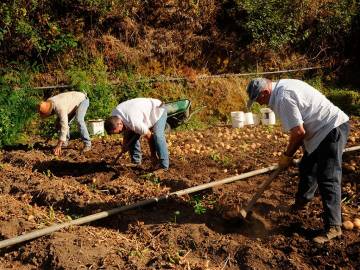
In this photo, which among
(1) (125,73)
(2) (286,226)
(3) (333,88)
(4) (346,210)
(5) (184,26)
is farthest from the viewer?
(3) (333,88)

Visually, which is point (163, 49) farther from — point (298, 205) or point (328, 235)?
point (328, 235)

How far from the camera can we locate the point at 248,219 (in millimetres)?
5117

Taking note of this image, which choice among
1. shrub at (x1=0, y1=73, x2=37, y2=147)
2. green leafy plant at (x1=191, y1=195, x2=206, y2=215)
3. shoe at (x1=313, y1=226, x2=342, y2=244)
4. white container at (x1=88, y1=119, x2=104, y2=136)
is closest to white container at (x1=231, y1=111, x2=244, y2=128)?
white container at (x1=88, y1=119, x2=104, y2=136)

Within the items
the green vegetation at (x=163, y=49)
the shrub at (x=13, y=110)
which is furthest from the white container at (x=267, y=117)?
the shrub at (x=13, y=110)

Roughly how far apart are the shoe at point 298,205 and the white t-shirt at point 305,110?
2.92 ft

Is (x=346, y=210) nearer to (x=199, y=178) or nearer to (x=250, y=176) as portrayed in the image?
(x=250, y=176)

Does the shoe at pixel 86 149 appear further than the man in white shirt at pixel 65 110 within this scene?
Yes

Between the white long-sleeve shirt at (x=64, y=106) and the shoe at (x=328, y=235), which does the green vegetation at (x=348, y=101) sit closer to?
the white long-sleeve shirt at (x=64, y=106)

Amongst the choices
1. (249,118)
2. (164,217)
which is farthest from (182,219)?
(249,118)

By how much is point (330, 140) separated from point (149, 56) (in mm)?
8354

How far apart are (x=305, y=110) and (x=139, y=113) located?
2609 millimetres

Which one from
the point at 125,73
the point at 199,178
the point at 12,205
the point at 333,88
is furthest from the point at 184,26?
the point at 12,205

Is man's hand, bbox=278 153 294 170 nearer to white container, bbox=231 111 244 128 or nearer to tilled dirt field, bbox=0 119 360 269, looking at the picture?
tilled dirt field, bbox=0 119 360 269

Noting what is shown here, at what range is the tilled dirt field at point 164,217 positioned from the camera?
4.27 metres
